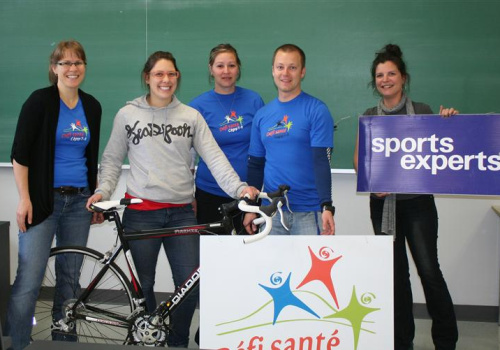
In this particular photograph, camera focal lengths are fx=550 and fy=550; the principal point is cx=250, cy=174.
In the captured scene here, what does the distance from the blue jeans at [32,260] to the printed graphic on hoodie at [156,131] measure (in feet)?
1.37

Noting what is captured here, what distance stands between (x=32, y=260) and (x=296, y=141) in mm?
1430

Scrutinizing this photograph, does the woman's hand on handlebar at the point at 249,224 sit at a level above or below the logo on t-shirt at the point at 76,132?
below

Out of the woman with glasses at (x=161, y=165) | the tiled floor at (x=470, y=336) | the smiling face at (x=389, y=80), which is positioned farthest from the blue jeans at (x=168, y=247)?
the tiled floor at (x=470, y=336)

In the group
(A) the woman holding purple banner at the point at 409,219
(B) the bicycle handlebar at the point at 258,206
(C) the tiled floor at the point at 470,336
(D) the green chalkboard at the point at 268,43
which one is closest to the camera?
(B) the bicycle handlebar at the point at 258,206

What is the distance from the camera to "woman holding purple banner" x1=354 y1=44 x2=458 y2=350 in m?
2.89

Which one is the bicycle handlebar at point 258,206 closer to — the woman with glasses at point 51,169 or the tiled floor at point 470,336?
the woman with glasses at point 51,169

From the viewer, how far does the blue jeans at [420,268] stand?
2.92m

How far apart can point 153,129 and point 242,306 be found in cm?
105

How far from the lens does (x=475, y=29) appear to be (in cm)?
350

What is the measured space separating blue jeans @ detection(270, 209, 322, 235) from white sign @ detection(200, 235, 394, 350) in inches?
24.4

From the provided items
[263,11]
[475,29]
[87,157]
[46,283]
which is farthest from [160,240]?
[475,29]

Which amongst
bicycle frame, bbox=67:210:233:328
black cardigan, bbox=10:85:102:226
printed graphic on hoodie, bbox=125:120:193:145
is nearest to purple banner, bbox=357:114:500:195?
bicycle frame, bbox=67:210:233:328

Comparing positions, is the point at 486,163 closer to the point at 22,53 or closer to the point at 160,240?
the point at 160,240

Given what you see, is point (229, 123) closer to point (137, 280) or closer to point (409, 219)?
point (137, 280)
